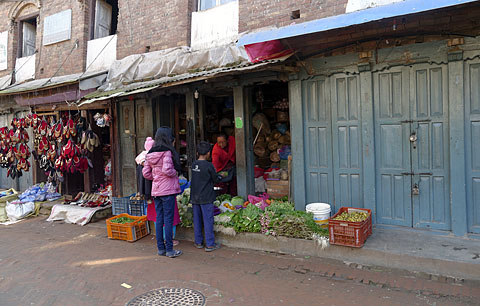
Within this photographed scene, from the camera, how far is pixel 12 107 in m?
13.3

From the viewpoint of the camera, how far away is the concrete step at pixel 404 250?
4.82 meters

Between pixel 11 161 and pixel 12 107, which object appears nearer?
pixel 11 161

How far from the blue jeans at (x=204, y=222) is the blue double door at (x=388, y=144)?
6.68 ft

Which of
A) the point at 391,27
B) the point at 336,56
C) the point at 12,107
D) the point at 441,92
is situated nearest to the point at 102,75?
the point at 12,107

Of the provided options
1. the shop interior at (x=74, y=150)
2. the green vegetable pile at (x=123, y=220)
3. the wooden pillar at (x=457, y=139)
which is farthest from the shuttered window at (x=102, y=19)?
the wooden pillar at (x=457, y=139)

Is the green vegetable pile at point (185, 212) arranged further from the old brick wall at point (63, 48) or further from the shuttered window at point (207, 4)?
the old brick wall at point (63, 48)

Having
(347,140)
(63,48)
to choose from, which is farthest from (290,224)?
(63,48)

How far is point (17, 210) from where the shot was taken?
403 inches

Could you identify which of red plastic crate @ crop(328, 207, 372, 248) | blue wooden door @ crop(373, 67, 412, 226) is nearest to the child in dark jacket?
red plastic crate @ crop(328, 207, 372, 248)

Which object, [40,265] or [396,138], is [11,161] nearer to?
[40,265]

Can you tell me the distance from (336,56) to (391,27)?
1.08 m

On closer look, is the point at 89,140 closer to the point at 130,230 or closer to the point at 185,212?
the point at 130,230

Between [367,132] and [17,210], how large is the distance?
994 centimetres

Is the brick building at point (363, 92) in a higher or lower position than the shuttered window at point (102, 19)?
lower
